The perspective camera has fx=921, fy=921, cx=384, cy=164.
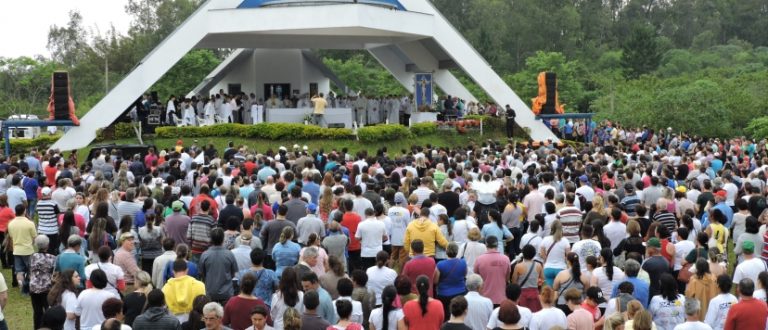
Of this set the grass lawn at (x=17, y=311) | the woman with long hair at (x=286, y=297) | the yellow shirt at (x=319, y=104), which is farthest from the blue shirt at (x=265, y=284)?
the yellow shirt at (x=319, y=104)

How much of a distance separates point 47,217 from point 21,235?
814mm

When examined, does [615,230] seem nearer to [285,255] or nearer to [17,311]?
[285,255]

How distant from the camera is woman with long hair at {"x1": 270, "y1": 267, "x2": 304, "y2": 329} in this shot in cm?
878

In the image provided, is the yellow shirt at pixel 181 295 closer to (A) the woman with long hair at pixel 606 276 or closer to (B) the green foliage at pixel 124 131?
(A) the woman with long hair at pixel 606 276

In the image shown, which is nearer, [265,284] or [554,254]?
[265,284]

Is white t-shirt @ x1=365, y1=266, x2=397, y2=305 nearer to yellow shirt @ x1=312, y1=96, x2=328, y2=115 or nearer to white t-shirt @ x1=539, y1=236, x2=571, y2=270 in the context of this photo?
white t-shirt @ x1=539, y1=236, x2=571, y2=270

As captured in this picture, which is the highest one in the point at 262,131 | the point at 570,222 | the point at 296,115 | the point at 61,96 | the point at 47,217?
the point at 61,96

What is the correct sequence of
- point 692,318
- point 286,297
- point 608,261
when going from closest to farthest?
point 692,318 → point 286,297 → point 608,261

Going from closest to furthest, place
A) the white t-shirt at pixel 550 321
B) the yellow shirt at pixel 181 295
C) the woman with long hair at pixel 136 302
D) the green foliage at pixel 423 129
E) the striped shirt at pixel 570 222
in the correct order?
the white t-shirt at pixel 550 321, the woman with long hair at pixel 136 302, the yellow shirt at pixel 181 295, the striped shirt at pixel 570 222, the green foliage at pixel 423 129

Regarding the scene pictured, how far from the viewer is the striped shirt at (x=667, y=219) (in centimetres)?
1255

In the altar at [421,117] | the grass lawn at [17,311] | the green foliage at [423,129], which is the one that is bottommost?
the grass lawn at [17,311]

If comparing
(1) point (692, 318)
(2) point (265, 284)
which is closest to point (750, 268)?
(1) point (692, 318)

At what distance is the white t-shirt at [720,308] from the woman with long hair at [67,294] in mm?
6211

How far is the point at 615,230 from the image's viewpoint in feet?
38.5
